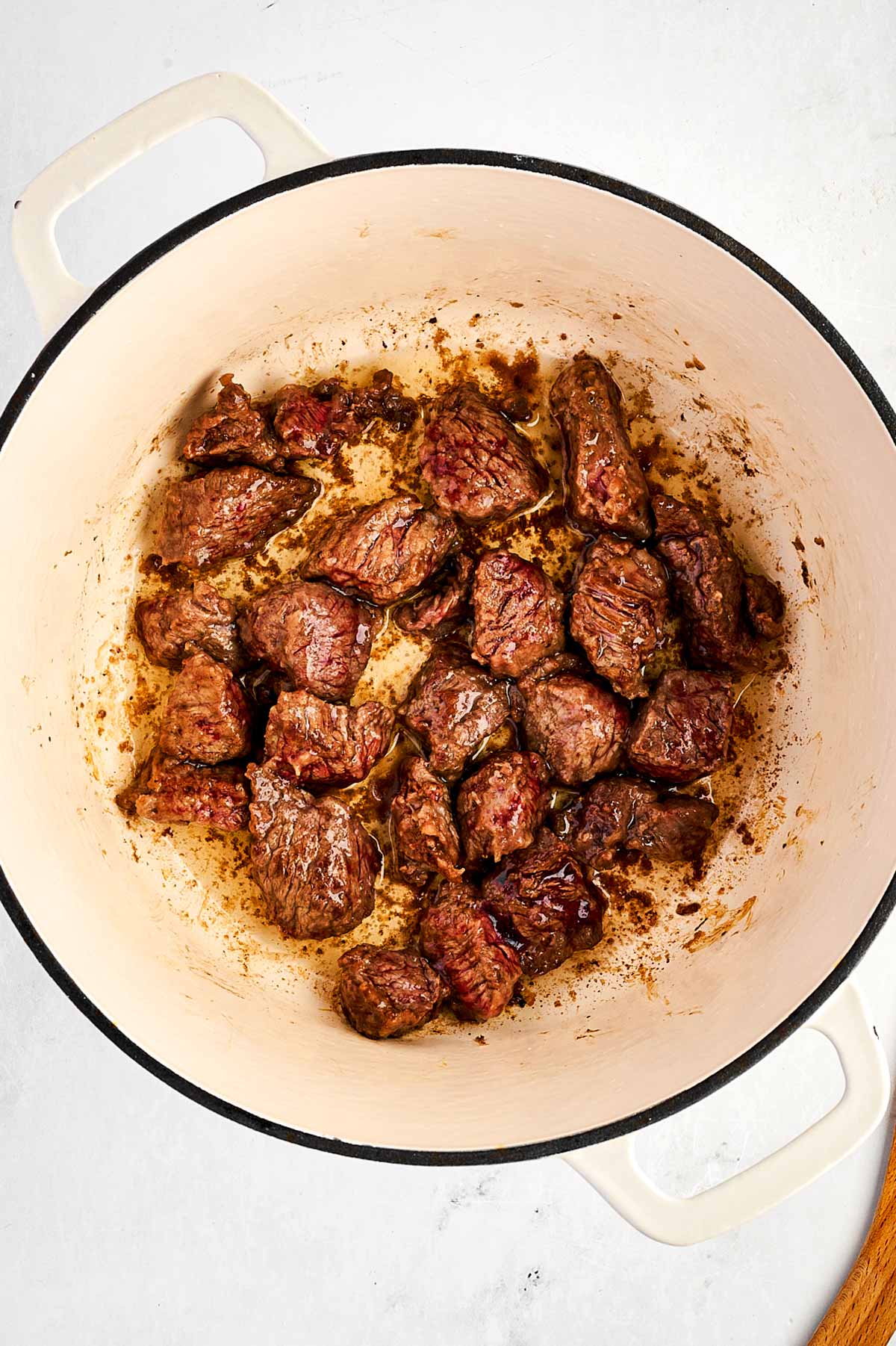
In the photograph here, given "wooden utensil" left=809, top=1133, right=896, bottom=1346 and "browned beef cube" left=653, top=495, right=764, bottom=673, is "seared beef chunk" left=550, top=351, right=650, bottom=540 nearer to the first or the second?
"browned beef cube" left=653, top=495, right=764, bottom=673

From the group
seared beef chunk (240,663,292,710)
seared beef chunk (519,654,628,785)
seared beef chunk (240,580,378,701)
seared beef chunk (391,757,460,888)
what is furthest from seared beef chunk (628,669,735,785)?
seared beef chunk (240,663,292,710)

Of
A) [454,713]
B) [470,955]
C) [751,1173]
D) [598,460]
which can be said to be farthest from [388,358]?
[751,1173]

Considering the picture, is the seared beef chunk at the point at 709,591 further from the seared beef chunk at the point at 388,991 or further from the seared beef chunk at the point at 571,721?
the seared beef chunk at the point at 388,991

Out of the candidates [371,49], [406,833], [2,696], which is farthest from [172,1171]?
[371,49]

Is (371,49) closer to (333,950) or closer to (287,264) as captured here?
(287,264)

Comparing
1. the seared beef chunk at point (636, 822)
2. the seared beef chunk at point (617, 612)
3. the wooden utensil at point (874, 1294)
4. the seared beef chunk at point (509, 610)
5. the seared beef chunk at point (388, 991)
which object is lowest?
the seared beef chunk at point (388, 991)

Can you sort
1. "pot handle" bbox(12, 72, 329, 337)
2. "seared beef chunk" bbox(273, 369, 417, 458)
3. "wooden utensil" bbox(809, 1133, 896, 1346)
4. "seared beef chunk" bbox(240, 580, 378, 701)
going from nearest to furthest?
1. "pot handle" bbox(12, 72, 329, 337)
2. "seared beef chunk" bbox(240, 580, 378, 701)
3. "seared beef chunk" bbox(273, 369, 417, 458)
4. "wooden utensil" bbox(809, 1133, 896, 1346)

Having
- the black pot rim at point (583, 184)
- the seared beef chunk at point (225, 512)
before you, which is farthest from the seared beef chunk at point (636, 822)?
the seared beef chunk at point (225, 512)
